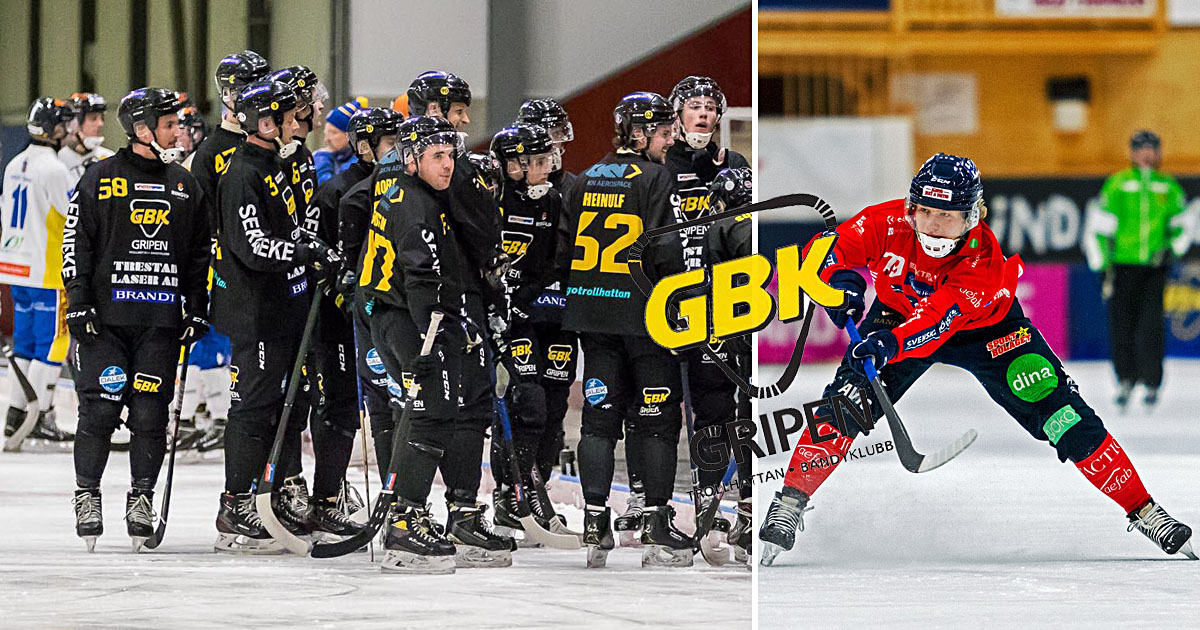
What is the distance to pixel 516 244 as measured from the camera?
19.4ft

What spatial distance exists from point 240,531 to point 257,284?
30.5 inches

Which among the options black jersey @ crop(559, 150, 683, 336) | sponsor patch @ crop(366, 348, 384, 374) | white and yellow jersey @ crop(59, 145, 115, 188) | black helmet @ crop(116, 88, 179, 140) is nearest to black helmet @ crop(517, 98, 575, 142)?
black jersey @ crop(559, 150, 683, 336)

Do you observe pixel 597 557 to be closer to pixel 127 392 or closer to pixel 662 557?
pixel 662 557

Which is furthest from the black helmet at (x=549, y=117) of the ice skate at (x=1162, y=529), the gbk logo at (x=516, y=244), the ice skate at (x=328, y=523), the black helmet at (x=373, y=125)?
the ice skate at (x=1162, y=529)

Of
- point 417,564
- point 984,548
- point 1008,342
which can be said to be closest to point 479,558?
point 417,564

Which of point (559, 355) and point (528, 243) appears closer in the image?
point (528, 243)

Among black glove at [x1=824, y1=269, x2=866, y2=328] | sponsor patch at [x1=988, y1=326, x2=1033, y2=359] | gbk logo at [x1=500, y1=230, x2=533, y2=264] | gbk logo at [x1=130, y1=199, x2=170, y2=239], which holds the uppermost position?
gbk logo at [x1=130, y1=199, x2=170, y2=239]

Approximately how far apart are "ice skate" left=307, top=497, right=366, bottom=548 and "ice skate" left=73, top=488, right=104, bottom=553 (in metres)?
0.66

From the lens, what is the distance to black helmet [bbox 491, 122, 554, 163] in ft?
19.0

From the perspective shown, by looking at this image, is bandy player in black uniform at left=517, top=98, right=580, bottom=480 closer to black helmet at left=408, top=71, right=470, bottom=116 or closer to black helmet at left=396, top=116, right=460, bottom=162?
black helmet at left=408, top=71, right=470, bottom=116

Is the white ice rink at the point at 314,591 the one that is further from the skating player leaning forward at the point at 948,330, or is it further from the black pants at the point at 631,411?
the skating player leaning forward at the point at 948,330

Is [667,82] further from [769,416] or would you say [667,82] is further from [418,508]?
[418,508]

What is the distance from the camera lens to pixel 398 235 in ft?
17.2

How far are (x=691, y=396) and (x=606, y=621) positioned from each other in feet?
5.13
